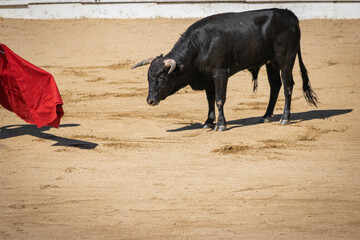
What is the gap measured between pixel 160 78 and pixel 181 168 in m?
2.27

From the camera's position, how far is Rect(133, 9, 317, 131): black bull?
8680 millimetres

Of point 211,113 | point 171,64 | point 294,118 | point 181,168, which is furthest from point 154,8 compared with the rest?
point 181,168

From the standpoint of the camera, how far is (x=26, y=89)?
26.9 feet

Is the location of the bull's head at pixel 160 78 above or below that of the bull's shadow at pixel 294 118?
above

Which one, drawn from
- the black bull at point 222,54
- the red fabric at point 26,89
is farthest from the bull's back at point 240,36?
the red fabric at point 26,89

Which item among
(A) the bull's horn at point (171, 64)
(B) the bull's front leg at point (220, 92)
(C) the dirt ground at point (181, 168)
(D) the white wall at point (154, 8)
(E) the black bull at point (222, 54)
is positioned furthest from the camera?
(D) the white wall at point (154, 8)

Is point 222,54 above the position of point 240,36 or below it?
below

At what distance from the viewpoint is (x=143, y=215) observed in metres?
5.20

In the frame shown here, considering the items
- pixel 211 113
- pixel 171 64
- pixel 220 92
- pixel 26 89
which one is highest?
pixel 171 64

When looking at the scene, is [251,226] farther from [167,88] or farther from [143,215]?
[167,88]

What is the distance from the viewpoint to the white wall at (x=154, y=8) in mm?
18500

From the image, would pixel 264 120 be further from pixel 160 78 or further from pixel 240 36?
pixel 160 78

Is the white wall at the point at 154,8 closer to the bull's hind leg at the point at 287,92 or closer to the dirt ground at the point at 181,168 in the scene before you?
the dirt ground at the point at 181,168

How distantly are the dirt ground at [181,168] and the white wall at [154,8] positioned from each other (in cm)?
528
